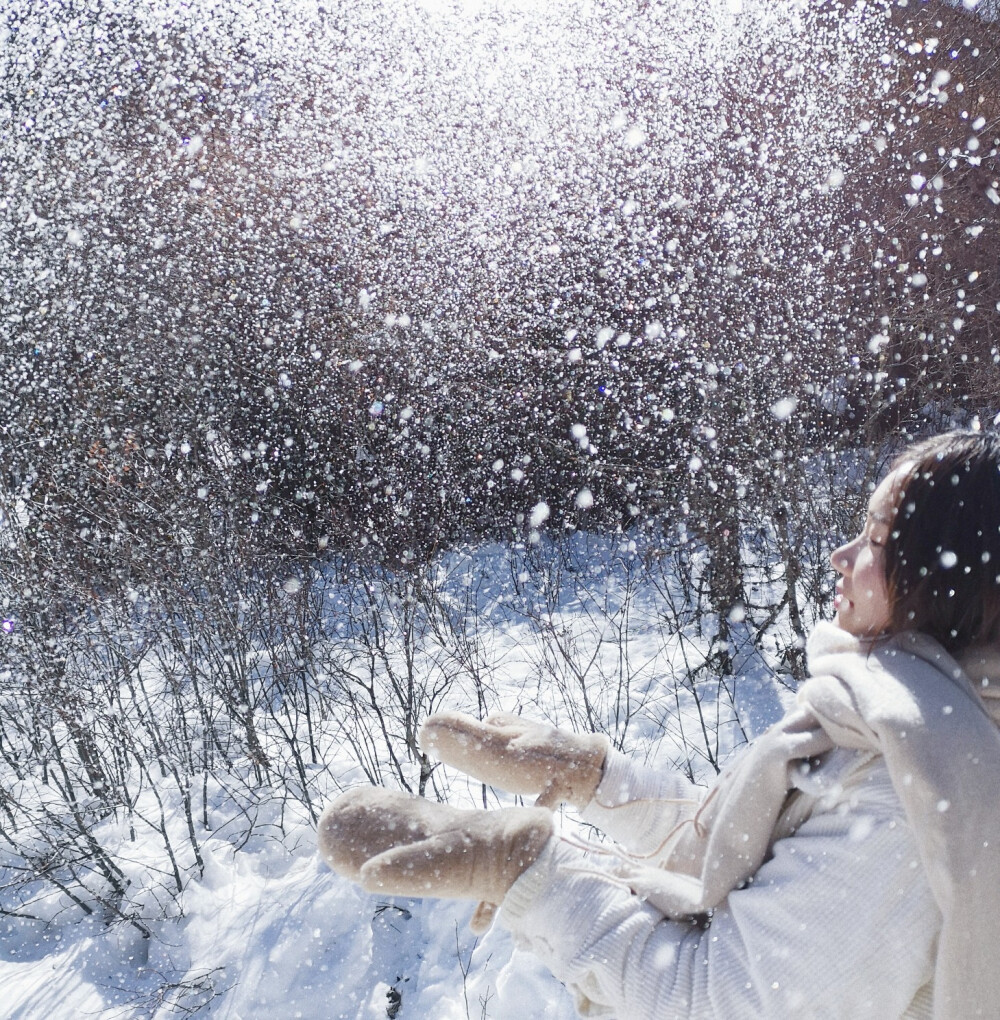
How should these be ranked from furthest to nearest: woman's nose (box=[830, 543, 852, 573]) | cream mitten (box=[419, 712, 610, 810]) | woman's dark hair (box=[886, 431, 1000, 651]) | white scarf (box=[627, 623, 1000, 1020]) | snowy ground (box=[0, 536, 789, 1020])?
1. snowy ground (box=[0, 536, 789, 1020])
2. cream mitten (box=[419, 712, 610, 810])
3. woman's nose (box=[830, 543, 852, 573])
4. woman's dark hair (box=[886, 431, 1000, 651])
5. white scarf (box=[627, 623, 1000, 1020])

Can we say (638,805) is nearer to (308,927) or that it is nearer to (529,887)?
(529,887)

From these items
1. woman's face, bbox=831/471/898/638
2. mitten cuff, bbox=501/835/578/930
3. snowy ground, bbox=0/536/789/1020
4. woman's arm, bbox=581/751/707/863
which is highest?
woman's face, bbox=831/471/898/638

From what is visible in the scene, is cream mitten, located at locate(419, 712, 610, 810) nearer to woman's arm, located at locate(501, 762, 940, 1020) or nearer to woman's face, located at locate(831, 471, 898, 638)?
woman's arm, located at locate(501, 762, 940, 1020)

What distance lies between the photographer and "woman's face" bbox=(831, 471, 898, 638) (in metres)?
0.94

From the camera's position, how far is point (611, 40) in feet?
26.1

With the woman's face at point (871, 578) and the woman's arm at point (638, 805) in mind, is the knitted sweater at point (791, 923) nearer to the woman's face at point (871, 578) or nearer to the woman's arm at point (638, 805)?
the woman's face at point (871, 578)

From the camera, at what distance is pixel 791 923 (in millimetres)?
788

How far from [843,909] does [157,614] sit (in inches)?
156

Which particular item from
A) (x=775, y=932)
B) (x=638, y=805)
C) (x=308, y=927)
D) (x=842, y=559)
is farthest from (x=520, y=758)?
(x=308, y=927)

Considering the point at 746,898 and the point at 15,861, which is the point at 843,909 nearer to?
the point at 746,898

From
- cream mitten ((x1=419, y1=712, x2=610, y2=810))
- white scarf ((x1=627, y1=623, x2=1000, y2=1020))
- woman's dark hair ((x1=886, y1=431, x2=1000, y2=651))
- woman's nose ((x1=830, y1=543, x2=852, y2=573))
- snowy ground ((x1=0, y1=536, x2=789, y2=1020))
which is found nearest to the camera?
white scarf ((x1=627, y1=623, x2=1000, y2=1020))

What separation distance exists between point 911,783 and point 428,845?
0.55 metres

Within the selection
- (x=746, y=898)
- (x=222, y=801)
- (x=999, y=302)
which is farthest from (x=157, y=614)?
(x=999, y=302)

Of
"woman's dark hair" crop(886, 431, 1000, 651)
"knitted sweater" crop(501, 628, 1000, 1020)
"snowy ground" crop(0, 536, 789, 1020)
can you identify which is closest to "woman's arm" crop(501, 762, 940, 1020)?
"knitted sweater" crop(501, 628, 1000, 1020)
